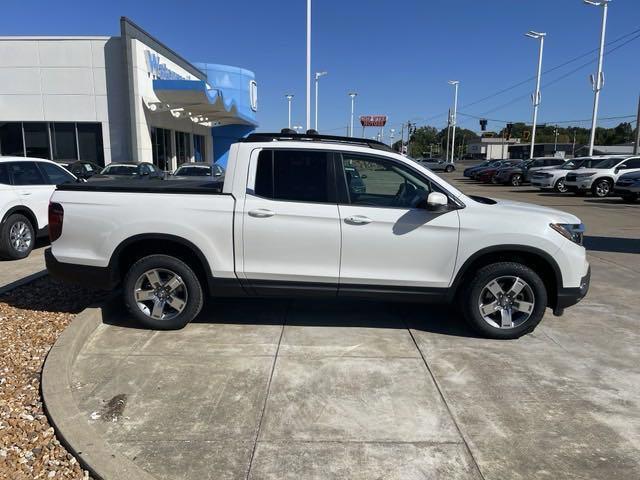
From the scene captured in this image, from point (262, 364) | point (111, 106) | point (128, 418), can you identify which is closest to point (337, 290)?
point (262, 364)

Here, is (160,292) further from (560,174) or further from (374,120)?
(374,120)

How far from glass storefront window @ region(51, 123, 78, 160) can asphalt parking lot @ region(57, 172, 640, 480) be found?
19.2 m

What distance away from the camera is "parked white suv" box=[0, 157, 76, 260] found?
26.7ft

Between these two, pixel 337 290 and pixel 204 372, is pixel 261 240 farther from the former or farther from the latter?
pixel 204 372

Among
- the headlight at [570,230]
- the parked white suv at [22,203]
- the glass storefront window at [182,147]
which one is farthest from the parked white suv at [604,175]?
the parked white suv at [22,203]

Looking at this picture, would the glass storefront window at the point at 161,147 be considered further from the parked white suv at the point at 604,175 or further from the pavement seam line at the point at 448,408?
the pavement seam line at the point at 448,408

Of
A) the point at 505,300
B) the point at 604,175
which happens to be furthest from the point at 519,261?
the point at 604,175

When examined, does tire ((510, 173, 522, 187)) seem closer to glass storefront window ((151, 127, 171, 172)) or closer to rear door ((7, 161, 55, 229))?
glass storefront window ((151, 127, 171, 172))

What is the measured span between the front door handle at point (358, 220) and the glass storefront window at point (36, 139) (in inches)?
838

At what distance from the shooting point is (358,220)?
477 centimetres

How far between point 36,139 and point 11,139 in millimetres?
1097

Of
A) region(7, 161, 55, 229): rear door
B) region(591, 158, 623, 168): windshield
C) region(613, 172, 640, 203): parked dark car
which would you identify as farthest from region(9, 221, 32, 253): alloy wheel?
region(591, 158, 623, 168): windshield

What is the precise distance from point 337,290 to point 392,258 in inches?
23.8

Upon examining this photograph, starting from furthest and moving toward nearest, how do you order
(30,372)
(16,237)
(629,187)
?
(629,187), (16,237), (30,372)
